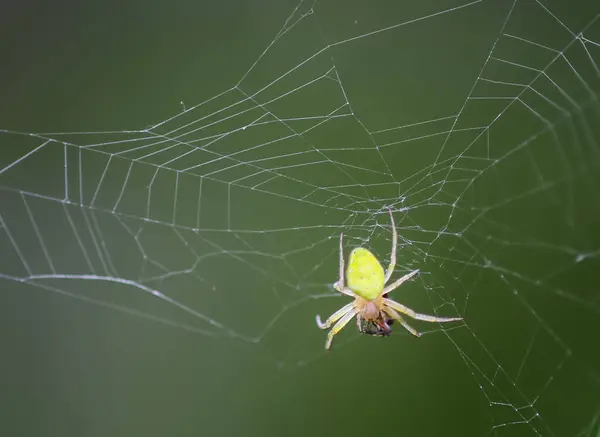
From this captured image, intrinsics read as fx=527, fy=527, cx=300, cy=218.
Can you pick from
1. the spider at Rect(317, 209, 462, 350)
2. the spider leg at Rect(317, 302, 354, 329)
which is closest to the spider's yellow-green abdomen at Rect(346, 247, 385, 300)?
the spider at Rect(317, 209, 462, 350)

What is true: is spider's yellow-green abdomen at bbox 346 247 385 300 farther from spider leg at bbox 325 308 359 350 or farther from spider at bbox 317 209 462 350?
spider leg at bbox 325 308 359 350

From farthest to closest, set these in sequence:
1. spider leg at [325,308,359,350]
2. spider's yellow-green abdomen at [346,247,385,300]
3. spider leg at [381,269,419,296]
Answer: spider leg at [325,308,359,350], spider leg at [381,269,419,296], spider's yellow-green abdomen at [346,247,385,300]

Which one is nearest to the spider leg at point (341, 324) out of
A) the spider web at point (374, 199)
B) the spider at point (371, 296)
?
the spider at point (371, 296)

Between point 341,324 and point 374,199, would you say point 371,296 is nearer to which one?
point 341,324

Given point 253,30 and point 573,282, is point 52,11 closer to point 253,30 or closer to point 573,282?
point 253,30

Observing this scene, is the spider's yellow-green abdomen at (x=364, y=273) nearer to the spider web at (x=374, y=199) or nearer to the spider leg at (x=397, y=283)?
the spider leg at (x=397, y=283)

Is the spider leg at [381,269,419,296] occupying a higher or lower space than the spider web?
lower

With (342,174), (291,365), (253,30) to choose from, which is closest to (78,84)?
(253,30)

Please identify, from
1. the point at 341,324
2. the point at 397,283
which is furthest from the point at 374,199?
the point at 341,324
